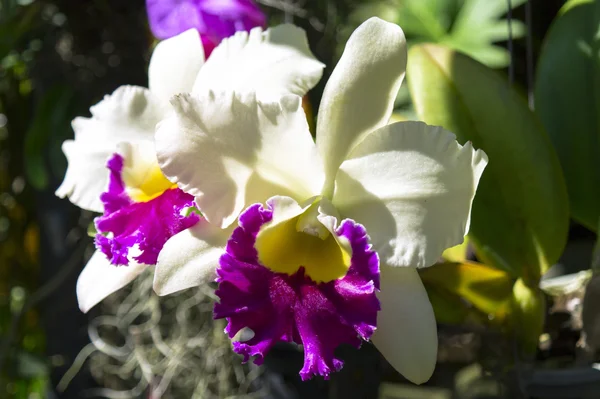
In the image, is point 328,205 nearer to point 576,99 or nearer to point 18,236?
point 576,99

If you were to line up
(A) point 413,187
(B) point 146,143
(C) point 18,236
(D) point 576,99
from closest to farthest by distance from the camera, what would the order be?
(A) point 413,187, (B) point 146,143, (D) point 576,99, (C) point 18,236

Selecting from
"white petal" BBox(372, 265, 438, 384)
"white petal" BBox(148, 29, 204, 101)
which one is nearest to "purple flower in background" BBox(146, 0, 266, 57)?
"white petal" BBox(148, 29, 204, 101)

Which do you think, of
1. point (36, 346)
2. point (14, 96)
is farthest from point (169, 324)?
point (14, 96)

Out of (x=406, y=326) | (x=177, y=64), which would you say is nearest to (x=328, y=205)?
(x=406, y=326)

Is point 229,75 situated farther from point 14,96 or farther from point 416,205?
point 14,96

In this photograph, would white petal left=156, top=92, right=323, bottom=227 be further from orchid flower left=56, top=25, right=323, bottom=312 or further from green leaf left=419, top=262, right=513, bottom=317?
green leaf left=419, top=262, right=513, bottom=317

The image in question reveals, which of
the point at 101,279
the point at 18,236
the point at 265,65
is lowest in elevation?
the point at 18,236

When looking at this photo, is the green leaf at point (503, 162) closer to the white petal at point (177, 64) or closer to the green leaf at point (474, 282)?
the green leaf at point (474, 282)
